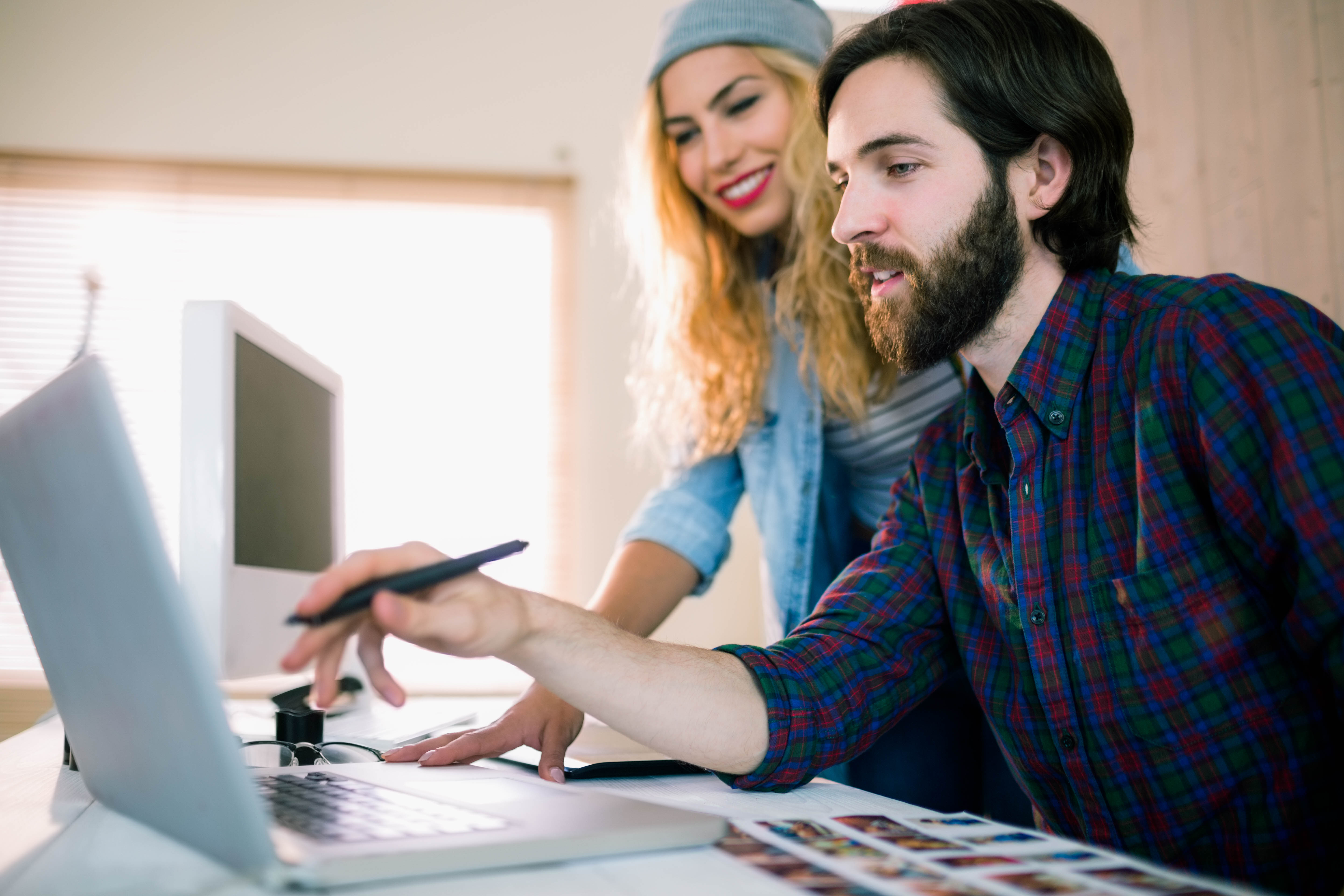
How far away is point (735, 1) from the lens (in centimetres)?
150

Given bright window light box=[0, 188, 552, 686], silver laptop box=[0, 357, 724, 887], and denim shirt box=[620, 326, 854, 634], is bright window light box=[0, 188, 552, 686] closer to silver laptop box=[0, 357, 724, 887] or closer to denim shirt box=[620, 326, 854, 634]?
denim shirt box=[620, 326, 854, 634]

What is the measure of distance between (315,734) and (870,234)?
0.81 metres

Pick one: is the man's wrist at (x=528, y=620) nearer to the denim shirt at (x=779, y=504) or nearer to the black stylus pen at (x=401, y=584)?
the black stylus pen at (x=401, y=584)

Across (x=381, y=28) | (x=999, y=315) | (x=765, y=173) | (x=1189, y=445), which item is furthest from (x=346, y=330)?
(x=1189, y=445)

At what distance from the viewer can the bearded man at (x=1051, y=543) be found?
2.39 ft

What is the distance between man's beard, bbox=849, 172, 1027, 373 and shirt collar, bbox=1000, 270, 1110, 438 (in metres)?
0.07

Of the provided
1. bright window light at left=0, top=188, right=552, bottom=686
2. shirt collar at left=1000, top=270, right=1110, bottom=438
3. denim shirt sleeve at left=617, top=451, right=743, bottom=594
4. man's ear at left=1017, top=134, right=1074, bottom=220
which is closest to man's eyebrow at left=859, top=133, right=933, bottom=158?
man's ear at left=1017, top=134, right=1074, bottom=220

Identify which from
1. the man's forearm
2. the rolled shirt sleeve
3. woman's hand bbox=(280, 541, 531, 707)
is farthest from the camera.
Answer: the rolled shirt sleeve

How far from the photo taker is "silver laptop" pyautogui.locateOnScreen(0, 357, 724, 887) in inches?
18.8

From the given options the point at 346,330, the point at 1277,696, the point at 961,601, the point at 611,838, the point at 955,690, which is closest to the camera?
the point at 611,838

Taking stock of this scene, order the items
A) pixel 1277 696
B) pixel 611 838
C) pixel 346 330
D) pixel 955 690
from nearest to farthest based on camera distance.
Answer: pixel 611 838
pixel 1277 696
pixel 955 690
pixel 346 330

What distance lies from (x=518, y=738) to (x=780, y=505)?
695mm

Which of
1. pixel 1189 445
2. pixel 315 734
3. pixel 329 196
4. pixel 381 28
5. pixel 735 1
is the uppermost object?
pixel 381 28

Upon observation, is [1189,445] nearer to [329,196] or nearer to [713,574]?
[713,574]
